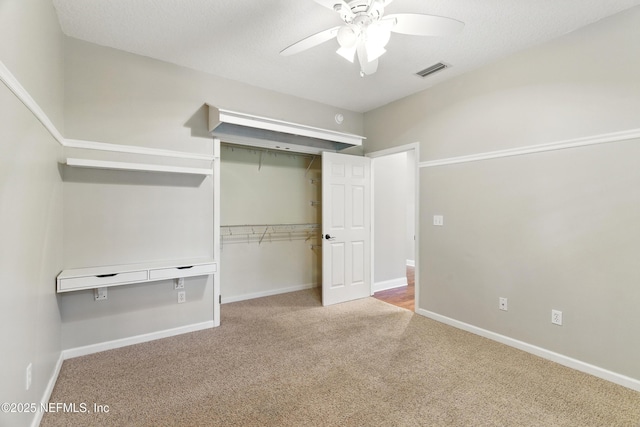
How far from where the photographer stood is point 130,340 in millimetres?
2762

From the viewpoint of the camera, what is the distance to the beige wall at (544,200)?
2.16 meters

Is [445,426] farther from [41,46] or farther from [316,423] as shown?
[41,46]

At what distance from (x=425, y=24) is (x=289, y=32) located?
120cm

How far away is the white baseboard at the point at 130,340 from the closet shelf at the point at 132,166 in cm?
159

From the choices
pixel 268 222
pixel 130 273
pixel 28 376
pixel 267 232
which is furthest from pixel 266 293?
pixel 28 376

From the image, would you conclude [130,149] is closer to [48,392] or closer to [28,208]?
[28,208]

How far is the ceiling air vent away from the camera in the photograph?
296 cm

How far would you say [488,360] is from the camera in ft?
8.18

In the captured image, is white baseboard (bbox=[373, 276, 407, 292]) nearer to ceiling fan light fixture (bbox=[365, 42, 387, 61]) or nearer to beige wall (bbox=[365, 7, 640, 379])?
beige wall (bbox=[365, 7, 640, 379])

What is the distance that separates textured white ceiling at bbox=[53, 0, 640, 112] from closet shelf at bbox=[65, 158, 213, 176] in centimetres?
110

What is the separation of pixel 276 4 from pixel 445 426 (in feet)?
9.81

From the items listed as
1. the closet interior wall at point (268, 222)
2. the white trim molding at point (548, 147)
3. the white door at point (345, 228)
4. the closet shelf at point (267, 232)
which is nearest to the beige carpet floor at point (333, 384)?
the white door at point (345, 228)

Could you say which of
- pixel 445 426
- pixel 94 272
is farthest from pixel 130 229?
pixel 445 426

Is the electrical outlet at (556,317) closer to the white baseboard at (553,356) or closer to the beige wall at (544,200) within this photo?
the beige wall at (544,200)
